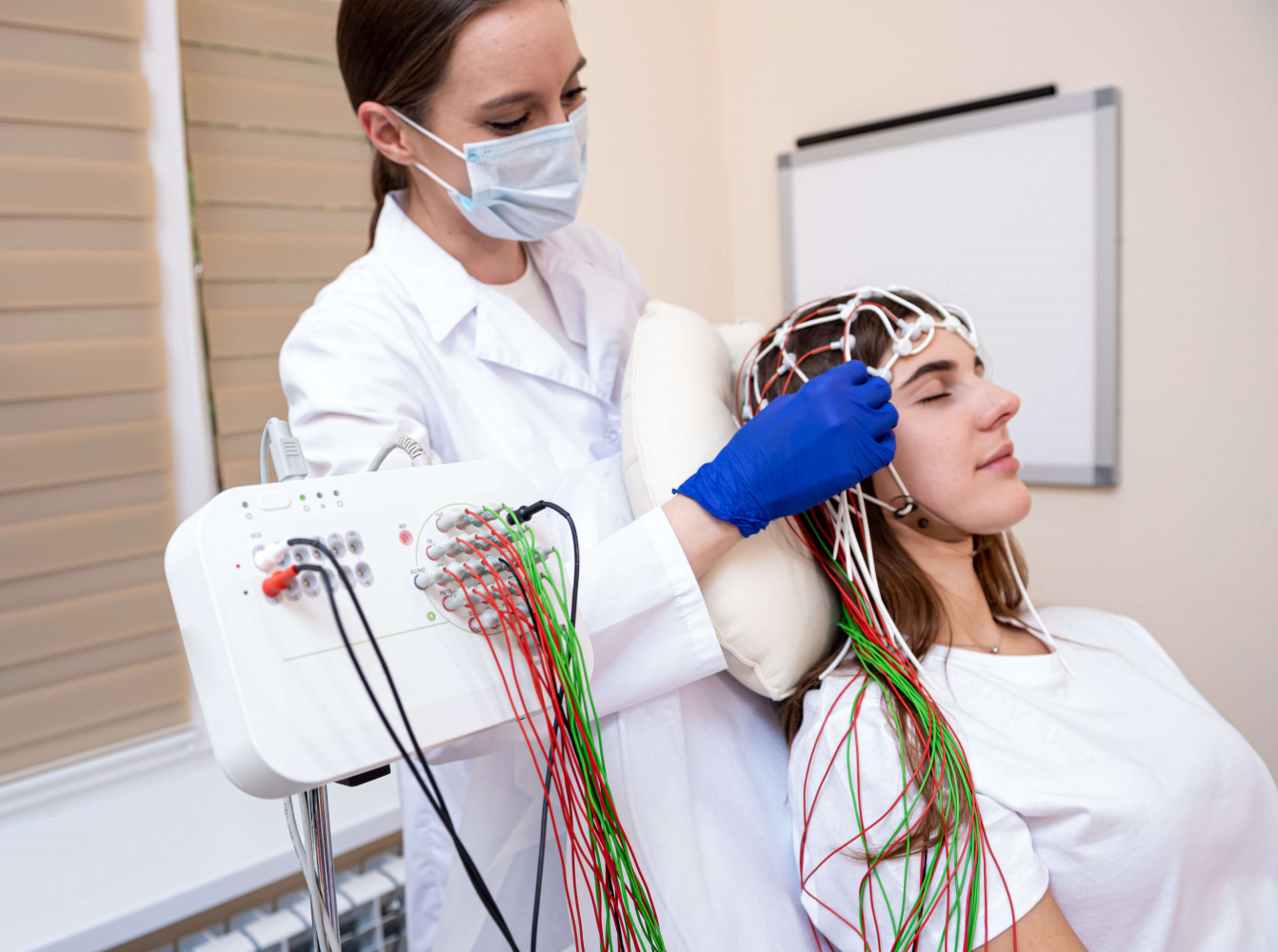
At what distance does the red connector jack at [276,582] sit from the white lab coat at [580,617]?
346 millimetres

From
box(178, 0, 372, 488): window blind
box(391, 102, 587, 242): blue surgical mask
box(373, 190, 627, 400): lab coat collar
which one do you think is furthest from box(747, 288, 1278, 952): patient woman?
box(178, 0, 372, 488): window blind

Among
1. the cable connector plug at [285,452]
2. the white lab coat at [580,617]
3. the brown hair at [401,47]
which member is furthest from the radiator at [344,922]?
the brown hair at [401,47]

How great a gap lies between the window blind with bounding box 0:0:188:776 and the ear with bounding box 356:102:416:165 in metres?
0.58

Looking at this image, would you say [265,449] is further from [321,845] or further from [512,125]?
[512,125]

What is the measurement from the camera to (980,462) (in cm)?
116

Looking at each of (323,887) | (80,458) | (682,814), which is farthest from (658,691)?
(80,458)

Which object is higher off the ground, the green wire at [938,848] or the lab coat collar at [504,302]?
the lab coat collar at [504,302]

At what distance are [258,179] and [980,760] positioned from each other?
1.60 metres

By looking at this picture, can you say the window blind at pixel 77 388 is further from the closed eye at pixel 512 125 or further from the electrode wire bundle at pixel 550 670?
the electrode wire bundle at pixel 550 670

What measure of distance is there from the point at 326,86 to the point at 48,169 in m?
0.56

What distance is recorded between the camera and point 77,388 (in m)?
1.53

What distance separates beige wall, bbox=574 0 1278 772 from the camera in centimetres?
177

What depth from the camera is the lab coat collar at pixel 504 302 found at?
1242 millimetres

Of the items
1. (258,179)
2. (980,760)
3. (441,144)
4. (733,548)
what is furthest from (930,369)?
(258,179)
